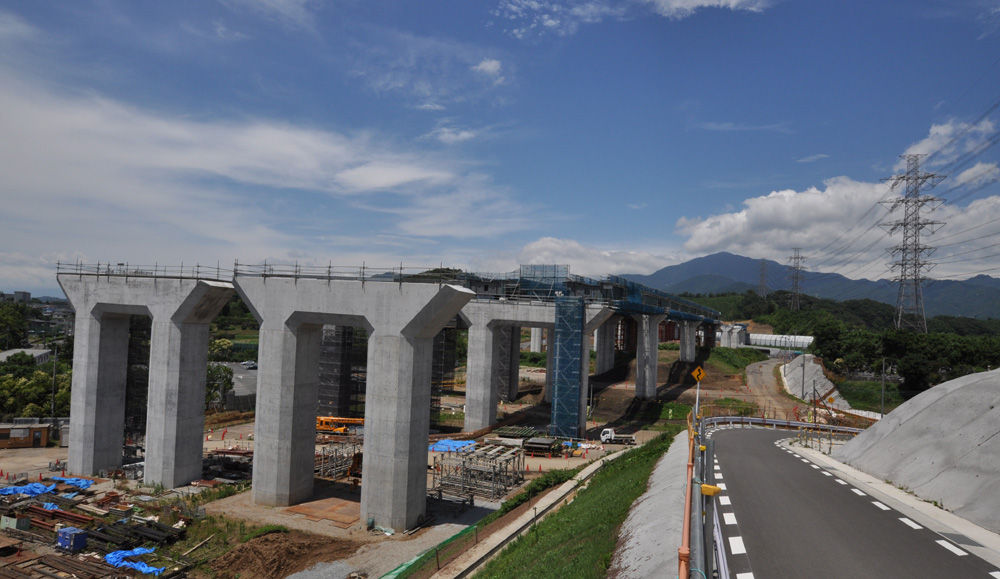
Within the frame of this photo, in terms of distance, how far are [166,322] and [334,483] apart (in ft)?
44.1

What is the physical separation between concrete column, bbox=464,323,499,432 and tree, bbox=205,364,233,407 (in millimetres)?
26068

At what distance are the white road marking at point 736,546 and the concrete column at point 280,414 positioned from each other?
2198 cm

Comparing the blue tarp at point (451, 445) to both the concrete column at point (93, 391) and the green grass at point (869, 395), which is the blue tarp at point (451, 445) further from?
the green grass at point (869, 395)

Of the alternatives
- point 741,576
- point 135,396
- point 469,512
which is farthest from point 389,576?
point 135,396

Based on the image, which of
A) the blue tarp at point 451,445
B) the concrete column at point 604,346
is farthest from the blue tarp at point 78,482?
the concrete column at point 604,346

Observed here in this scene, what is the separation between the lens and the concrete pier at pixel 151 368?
3009 centimetres

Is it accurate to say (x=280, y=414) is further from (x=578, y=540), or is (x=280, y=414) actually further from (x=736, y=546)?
(x=736, y=546)

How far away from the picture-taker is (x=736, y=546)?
10914 mm

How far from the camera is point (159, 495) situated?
28.9 metres

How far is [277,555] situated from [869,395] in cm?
6300

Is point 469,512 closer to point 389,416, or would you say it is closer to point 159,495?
point 389,416

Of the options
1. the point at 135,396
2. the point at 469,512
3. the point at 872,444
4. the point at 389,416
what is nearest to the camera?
the point at 872,444

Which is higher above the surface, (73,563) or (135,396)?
(135,396)

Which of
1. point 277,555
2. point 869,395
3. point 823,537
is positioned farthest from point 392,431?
point 869,395
